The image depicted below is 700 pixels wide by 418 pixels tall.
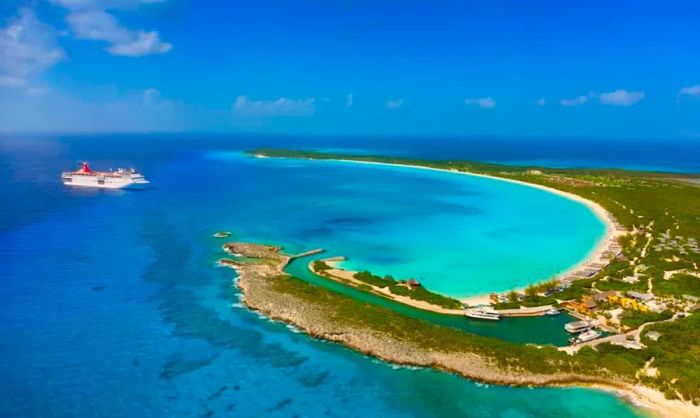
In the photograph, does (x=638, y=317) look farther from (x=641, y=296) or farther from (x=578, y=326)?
(x=578, y=326)

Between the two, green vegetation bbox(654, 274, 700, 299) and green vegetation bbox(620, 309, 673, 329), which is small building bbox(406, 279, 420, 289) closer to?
green vegetation bbox(620, 309, 673, 329)

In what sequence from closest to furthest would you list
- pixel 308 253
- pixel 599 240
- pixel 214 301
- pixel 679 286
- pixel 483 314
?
pixel 483 314, pixel 214 301, pixel 679 286, pixel 308 253, pixel 599 240

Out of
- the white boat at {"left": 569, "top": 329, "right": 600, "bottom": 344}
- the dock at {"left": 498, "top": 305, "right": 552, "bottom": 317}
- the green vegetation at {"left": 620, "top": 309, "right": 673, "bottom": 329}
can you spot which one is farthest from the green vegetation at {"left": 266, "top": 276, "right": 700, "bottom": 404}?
the dock at {"left": 498, "top": 305, "right": 552, "bottom": 317}

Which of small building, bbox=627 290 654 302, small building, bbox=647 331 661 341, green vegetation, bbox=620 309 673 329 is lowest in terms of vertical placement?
small building, bbox=647 331 661 341

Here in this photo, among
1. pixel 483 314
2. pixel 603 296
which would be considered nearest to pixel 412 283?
pixel 483 314

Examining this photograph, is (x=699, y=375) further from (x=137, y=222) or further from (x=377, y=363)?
(x=137, y=222)

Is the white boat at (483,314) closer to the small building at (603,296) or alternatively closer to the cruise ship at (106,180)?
the small building at (603,296)
